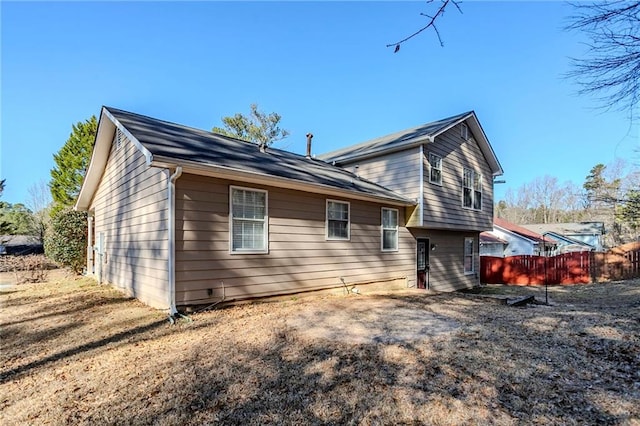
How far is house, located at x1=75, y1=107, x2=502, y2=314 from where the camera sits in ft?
21.1

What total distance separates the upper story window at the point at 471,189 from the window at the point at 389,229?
365 cm

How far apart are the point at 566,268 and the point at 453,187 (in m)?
9.32

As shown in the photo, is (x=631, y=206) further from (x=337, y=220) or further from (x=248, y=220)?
(x=248, y=220)

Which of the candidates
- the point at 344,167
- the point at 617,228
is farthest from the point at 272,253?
the point at 617,228

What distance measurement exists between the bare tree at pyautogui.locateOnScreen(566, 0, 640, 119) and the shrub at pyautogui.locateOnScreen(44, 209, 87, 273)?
618 inches

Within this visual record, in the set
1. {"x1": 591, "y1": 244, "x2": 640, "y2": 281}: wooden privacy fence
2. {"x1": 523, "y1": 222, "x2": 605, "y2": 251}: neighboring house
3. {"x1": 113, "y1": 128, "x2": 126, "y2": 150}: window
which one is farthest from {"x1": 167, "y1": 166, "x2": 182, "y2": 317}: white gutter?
{"x1": 523, "y1": 222, "x2": 605, "y2": 251}: neighboring house

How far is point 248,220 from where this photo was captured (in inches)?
285

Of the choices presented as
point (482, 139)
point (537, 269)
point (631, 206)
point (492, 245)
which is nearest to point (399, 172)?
point (482, 139)

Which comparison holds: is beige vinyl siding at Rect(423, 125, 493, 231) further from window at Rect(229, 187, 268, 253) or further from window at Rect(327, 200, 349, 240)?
window at Rect(229, 187, 268, 253)

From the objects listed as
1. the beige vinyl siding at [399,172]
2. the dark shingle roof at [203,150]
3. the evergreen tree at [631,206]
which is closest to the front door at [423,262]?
the beige vinyl siding at [399,172]

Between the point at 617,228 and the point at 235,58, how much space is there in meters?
38.2

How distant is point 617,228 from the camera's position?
106ft

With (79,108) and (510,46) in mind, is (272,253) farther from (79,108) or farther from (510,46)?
(79,108)

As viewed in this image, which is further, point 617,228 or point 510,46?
point 617,228
